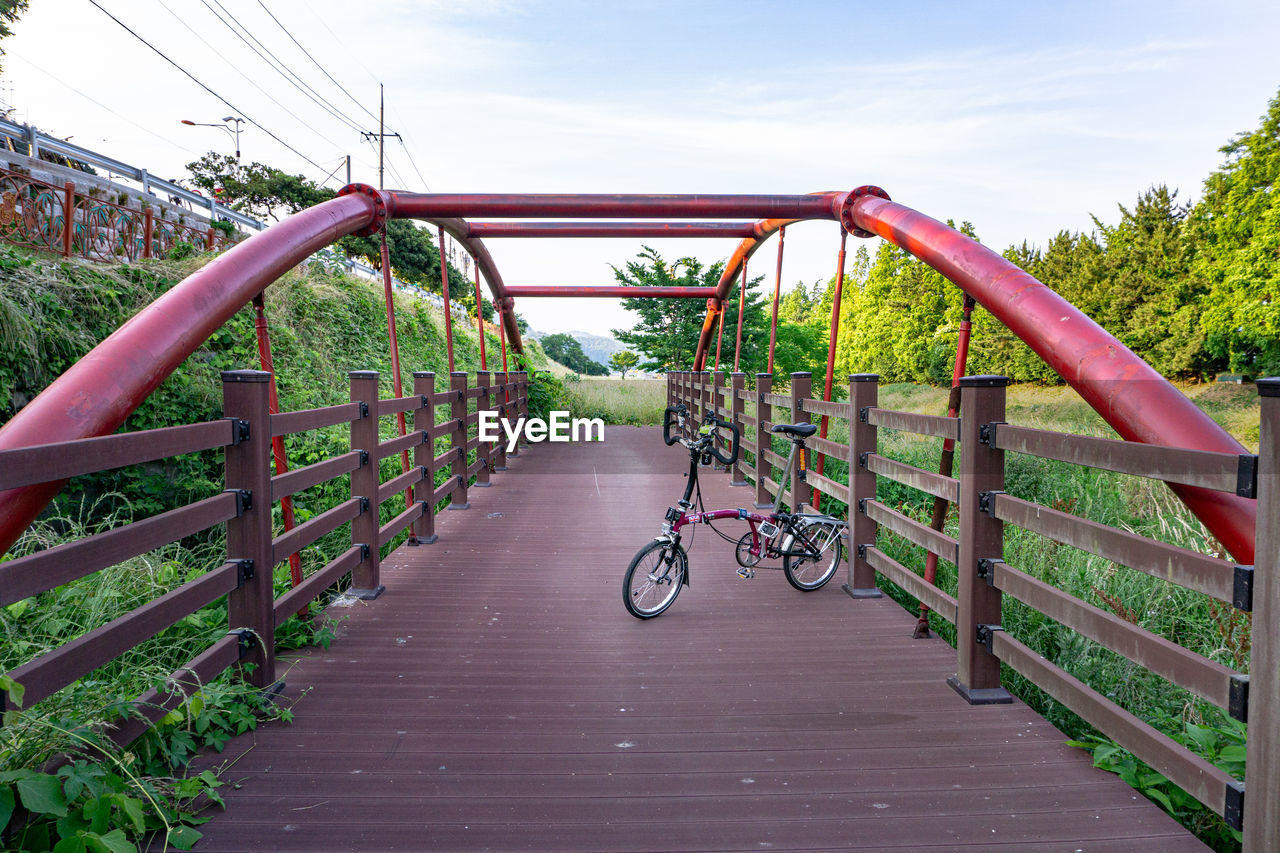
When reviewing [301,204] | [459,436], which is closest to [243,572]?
[459,436]

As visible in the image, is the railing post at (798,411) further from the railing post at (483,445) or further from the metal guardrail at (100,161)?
the metal guardrail at (100,161)

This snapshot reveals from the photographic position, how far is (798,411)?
18.9ft

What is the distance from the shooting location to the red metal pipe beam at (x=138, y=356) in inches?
93.2

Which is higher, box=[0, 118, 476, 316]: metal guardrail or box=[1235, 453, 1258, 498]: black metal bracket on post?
box=[0, 118, 476, 316]: metal guardrail

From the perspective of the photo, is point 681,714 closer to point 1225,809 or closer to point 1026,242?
point 1225,809

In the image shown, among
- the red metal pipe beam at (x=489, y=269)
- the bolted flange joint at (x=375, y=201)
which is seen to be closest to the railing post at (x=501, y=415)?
the red metal pipe beam at (x=489, y=269)

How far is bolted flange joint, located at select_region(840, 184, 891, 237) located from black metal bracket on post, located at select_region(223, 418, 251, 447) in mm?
4862

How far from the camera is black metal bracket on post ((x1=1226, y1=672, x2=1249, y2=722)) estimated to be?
6.08 feet

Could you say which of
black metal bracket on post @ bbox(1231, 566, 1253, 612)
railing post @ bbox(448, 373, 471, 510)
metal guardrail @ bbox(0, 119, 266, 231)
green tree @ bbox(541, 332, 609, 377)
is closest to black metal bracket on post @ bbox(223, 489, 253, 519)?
black metal bracket on post @ bbox(1231, 566, 1253, 612)

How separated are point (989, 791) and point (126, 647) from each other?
2.66 m

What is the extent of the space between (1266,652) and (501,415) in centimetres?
902

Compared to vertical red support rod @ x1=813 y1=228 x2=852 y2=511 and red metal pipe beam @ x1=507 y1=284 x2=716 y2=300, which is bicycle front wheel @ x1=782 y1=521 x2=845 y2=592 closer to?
vertical red support rod @ x1=813 y1=228 x2=852 y2=511

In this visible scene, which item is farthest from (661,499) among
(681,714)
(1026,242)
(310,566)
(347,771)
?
(1026,242)

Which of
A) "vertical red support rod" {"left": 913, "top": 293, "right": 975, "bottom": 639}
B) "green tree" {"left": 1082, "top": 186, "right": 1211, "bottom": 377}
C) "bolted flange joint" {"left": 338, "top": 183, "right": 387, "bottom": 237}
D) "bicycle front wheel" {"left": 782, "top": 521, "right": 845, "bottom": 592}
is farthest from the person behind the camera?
"green tree" {"left": 1082, "top": 186, "right": 1211, "bottom": 377}
